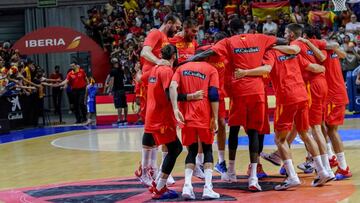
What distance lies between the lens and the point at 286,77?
375 inches

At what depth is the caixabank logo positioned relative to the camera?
8570 millimetres

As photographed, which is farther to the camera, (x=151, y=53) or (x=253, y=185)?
(x=151, y=53)

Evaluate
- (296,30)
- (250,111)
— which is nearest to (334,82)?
(296,30)

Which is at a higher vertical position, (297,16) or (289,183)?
(297,16)

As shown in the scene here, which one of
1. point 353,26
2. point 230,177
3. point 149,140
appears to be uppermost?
point 353,26

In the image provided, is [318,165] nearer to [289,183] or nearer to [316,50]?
[289,183]

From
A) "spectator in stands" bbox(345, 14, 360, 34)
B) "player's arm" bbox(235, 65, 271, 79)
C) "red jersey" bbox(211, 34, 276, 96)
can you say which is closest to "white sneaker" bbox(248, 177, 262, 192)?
"red jersey" bbox(211, 34, 276, 96)

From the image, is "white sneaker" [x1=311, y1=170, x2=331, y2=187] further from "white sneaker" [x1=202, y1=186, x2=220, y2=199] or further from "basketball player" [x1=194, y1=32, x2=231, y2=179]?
"white sneaker" [x1=202, y1=186, x2=220, y2=199]

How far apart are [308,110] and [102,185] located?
9.80 ft

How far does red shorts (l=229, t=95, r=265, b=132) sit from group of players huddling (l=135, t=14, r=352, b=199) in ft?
0.04

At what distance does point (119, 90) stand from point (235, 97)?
12.7 metres

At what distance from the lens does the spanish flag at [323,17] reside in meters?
25.8

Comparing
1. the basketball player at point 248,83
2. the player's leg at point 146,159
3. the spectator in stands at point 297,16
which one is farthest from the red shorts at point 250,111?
the spectator in stands at point 297,16

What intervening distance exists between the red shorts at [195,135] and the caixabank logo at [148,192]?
0.68 meters
